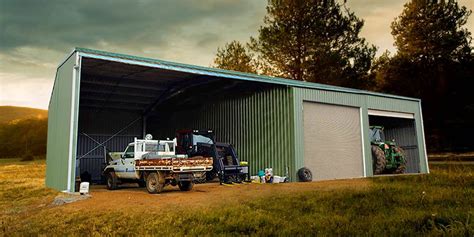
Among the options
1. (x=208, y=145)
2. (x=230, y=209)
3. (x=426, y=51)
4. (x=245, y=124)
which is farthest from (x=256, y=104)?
(x=426, y=51)

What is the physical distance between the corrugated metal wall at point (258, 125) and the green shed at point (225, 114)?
5 centimetres

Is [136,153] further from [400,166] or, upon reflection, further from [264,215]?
[400,166]

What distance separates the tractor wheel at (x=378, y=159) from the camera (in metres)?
20.0

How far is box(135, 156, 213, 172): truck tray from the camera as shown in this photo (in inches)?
479

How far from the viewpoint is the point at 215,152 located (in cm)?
1506

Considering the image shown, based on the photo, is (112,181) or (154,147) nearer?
(154,147)

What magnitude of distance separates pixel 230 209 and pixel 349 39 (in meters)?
34.9

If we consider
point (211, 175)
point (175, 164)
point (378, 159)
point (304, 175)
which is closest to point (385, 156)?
point (378, 159)

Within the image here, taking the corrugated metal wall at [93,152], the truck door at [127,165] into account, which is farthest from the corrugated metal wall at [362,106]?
the corrugated metal wall at [93,152]

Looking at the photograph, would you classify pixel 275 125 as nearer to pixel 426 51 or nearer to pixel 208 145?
pixel 208 145

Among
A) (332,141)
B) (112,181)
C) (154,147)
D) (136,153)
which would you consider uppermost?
(332,141)

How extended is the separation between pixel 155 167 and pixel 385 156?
1431cm

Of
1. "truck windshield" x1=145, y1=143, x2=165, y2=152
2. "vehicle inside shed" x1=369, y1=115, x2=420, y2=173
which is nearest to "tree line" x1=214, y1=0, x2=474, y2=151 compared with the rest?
"vehicle inside shed" x1=369, y1=115, x2=420, y2=173

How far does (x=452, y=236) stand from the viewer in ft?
17.8
